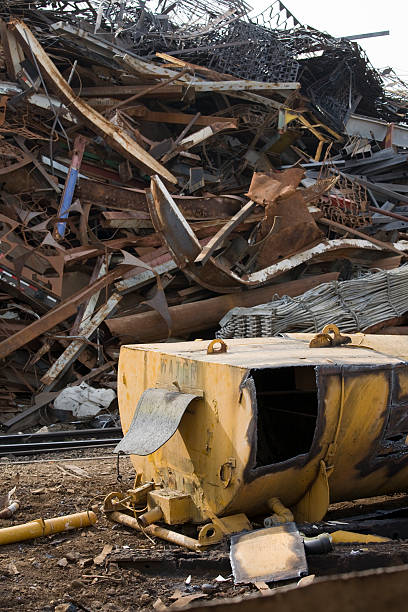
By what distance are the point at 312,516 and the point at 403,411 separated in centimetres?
89

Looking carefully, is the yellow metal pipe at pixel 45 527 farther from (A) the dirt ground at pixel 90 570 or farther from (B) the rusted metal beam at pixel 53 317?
(B) the rusted metal beam at pixel 53 317

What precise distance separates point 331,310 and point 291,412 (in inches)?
218

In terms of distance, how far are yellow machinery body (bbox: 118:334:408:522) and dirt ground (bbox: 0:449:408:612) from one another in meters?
0.37

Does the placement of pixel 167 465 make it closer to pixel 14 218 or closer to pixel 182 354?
pixel 182 354

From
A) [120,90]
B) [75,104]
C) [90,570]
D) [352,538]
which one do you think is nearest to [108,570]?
[90,570]

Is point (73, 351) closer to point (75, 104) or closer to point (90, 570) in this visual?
point (75, 104)

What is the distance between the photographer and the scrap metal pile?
10539 millimetres

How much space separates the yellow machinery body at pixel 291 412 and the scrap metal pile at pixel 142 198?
540 centimetres

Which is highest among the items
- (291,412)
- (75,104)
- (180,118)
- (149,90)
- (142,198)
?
(149,90)

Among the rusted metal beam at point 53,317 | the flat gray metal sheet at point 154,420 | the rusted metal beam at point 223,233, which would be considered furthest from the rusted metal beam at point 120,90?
the flat gray metal sheet at point 154,420

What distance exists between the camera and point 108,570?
3.93 metres

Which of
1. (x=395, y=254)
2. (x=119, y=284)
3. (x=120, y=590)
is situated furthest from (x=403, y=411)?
(x=395, y=254)

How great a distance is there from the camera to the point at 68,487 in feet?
18.9

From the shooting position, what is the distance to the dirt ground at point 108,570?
3.50m
